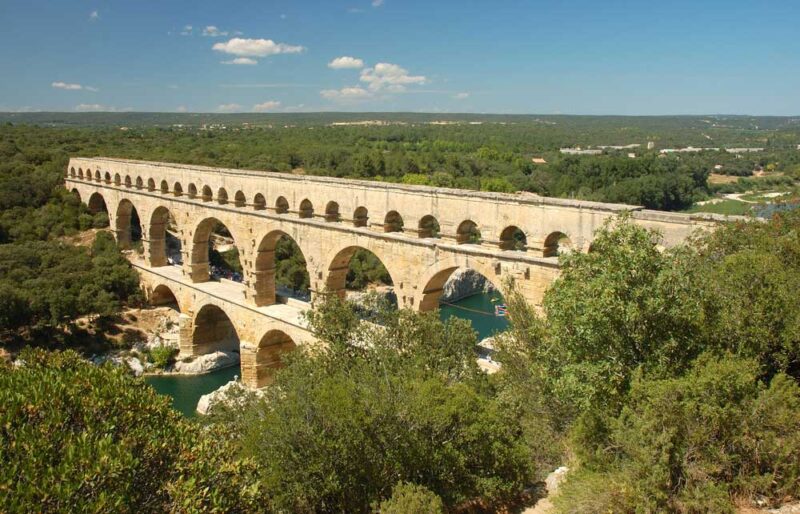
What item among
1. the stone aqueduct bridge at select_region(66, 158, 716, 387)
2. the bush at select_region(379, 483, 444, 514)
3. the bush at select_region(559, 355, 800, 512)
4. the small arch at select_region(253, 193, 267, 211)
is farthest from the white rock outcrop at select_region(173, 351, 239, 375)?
the bush at select_region(559, 355, 800, 512)

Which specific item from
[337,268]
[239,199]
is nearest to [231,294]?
[239,199]

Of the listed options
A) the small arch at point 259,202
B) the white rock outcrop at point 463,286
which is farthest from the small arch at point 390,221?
the white rock outcrop at point 463,286

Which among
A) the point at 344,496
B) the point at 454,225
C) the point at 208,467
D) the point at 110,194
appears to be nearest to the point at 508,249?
the point at 454,225

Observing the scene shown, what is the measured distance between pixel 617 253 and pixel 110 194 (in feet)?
100

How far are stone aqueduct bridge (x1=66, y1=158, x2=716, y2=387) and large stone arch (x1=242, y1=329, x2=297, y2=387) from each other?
4 cm

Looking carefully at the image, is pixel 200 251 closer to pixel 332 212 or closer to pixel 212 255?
pixel 332 212

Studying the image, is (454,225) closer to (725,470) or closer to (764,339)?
(764,339)

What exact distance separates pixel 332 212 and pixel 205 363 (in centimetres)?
983

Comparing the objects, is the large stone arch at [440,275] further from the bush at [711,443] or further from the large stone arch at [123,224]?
the large stone arch at [123,224]

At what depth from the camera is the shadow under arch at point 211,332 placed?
25.6 metres

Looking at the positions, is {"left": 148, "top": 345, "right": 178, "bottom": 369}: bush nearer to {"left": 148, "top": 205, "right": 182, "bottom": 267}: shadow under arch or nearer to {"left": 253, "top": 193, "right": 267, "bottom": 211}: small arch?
{"left": 148, "top": 205, "right": 182, "bottom": 267}: shadow under arch

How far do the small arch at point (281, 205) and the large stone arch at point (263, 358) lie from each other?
162 inches

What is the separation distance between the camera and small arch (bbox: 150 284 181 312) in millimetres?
28812

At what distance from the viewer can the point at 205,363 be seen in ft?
84.6
